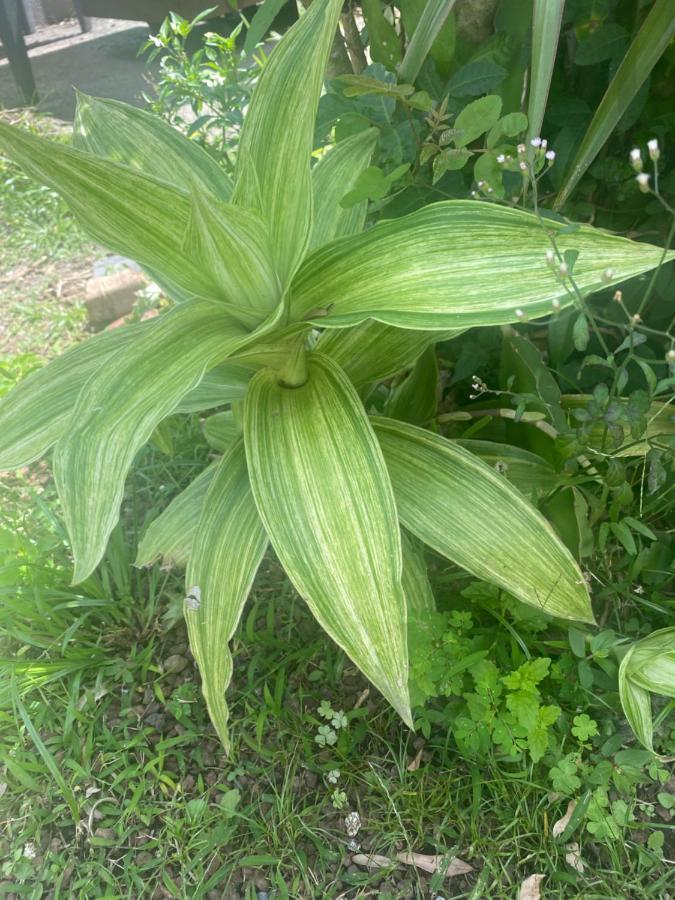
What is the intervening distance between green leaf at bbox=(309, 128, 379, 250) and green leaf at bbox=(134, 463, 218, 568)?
537 mm

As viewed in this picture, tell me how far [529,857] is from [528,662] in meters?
0.35

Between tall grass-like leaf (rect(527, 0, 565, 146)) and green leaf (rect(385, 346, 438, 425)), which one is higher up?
tall grass-like leaf (rect(527, 0, 565, 146))

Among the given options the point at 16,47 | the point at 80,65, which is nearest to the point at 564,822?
the point at 16,47

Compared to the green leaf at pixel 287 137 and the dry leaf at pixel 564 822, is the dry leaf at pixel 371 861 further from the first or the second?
the green leaf at pixel 287 137

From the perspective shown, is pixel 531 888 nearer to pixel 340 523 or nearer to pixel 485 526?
pixel 485 526

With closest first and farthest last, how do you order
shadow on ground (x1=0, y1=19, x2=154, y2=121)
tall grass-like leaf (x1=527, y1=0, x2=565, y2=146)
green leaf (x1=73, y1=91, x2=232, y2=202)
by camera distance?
1. tall grass-like leaf (x1=527, y1=0, x2=565, y2=146)
2. green leaf (x1=73, y1=91, x2=232, y2=202)
3. shadow on ground (x1=0, y1=19, x2=154, y2=121)

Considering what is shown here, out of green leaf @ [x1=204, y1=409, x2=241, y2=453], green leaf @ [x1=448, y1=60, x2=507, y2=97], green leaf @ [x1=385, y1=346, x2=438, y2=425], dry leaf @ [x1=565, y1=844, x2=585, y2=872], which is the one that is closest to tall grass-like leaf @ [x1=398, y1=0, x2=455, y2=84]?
green leaf @ [x1=448, y1=60, x2=507, y2=97]

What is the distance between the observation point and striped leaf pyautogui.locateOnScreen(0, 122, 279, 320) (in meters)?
0.96

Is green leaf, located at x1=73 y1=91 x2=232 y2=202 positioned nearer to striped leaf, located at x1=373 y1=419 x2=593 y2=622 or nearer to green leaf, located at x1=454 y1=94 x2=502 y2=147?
green leaf, located at x1=454 y1=94 x2=502 y2=147

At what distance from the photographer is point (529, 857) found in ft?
4.39

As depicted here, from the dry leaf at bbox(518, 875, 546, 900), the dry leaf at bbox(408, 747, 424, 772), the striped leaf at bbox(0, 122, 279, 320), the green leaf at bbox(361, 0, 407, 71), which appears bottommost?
the dry leaf at bbox(518, 875, 546, 900)

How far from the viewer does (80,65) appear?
4.84 metres

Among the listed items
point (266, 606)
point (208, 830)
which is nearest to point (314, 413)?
point (266, 606)

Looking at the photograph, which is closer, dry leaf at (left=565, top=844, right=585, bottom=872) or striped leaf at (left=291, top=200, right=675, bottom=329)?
striped leaf at (left=291, top=200, right=675, bottom=329)
